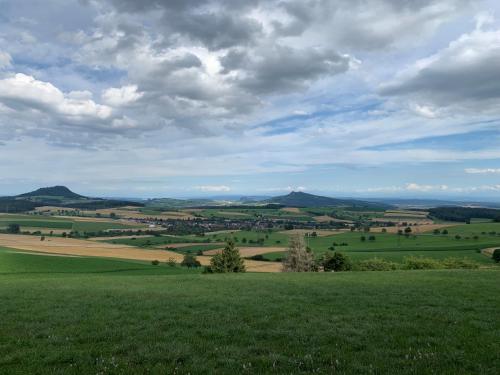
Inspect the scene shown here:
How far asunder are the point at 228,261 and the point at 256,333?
45.2m

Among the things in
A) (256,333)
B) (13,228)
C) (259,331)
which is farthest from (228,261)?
(13,228)

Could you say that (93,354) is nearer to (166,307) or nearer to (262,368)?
(262,368)

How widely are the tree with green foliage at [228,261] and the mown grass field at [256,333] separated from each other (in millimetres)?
37056

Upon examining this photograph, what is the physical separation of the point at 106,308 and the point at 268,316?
22.5ft

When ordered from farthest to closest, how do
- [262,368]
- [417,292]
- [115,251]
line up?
[115,251]
[417,292]
[262,368]

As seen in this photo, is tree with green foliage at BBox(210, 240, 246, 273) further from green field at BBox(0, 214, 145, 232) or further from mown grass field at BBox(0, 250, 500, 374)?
green field at BBox(0, 214, 145, 232)

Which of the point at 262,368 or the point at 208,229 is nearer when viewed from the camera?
the point at 262,368

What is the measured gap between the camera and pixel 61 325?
12.3 metres

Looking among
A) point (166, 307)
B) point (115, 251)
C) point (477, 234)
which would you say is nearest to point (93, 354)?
point (166, 307)

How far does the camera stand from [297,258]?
58.5 meters

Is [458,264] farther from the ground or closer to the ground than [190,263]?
farther from the ground

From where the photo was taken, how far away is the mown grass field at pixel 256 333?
8359 mm

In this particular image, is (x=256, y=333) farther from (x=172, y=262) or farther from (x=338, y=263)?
(x=172, y=262)

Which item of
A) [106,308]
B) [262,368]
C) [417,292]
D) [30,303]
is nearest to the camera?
[262,368]
